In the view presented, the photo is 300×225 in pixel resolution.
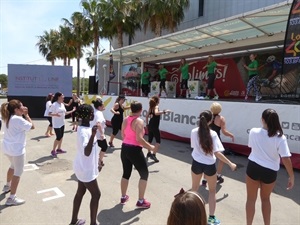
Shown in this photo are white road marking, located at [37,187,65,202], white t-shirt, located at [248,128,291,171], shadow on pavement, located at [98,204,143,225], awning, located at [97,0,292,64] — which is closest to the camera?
white t-shirt, located at [248,128,291,171]

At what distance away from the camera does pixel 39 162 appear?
715cm

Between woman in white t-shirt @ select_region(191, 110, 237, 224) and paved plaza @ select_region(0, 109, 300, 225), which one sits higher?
woman in white t-shirt @ select_region(191, 110, 237, 224)

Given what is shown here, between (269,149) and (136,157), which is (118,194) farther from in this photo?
(269,149)

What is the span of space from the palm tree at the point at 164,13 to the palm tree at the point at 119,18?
221cm

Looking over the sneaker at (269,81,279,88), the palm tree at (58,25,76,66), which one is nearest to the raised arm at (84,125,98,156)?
the sneaker at (269,81,279,88)

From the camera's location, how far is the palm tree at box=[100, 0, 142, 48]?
72.1 feet

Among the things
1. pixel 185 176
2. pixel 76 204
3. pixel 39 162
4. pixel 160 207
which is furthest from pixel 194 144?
pixel 39 162

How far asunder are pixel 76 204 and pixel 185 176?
316cm

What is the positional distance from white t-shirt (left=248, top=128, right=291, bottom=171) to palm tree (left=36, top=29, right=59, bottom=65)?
39.2 metres

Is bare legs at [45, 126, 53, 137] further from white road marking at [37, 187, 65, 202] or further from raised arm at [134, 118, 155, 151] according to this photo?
raised arm at [134, 118, 155, 151]

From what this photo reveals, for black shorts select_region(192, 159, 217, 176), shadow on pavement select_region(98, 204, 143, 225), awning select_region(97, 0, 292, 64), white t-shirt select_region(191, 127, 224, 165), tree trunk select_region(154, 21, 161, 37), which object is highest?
tree trunk select_region(154, 21, 161, 37)

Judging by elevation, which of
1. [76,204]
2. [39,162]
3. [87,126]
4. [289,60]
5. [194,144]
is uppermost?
[289,60]

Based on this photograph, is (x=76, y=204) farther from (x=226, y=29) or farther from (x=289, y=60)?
(x=226, y=29)

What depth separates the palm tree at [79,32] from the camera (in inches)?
→ 1011
